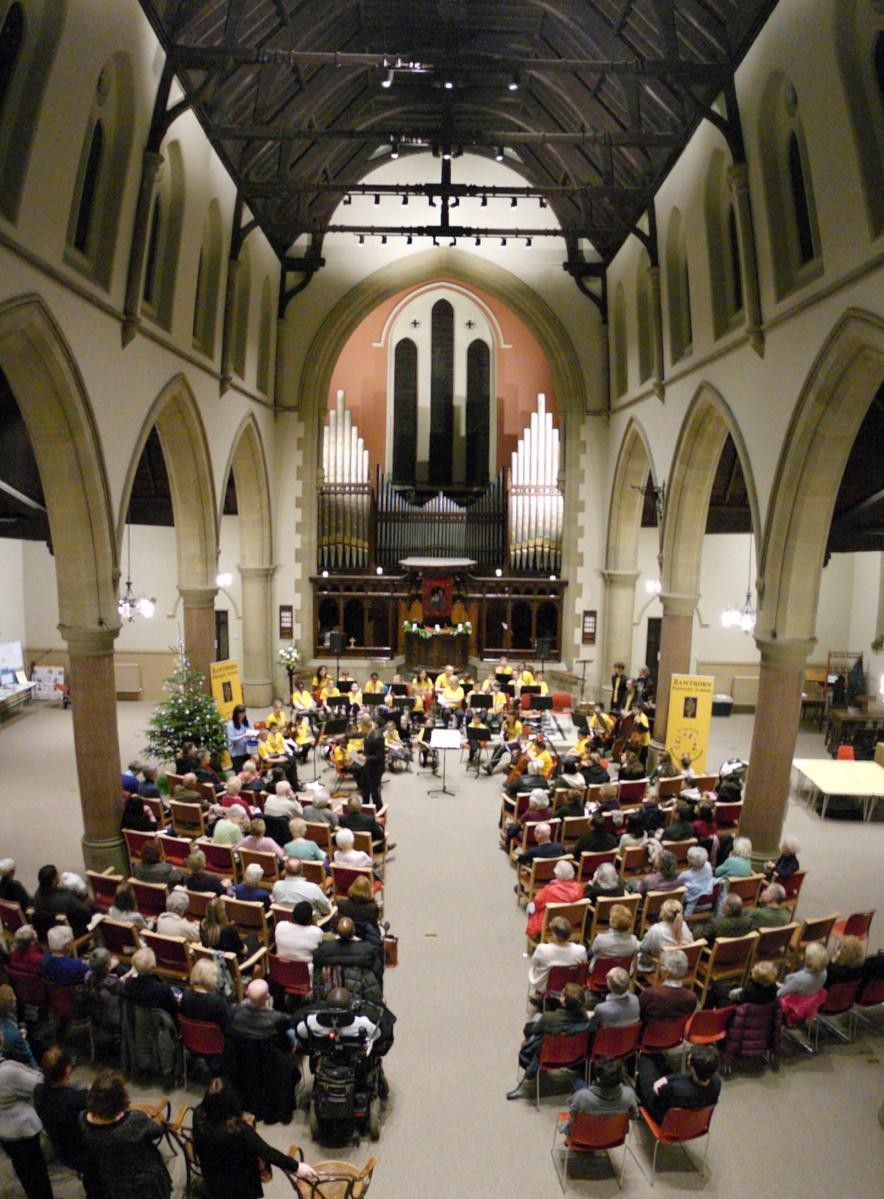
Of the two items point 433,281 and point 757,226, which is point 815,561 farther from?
point 433,281

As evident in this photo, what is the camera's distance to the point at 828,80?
7195mm

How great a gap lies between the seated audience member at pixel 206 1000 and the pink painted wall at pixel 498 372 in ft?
46.5

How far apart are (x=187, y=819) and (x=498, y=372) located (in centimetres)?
1271

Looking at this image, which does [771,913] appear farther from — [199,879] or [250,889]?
[199,879]

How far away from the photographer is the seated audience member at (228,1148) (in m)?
4.01

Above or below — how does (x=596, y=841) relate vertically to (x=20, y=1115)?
above

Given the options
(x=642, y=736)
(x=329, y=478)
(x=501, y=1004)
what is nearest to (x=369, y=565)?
(x=329, y=478)

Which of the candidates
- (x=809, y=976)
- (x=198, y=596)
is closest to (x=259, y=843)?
(x=809, y=976)

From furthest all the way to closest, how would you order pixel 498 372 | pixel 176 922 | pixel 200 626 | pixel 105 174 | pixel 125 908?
pixel 498 372 < pixel 200 626 < pixel 105 174 < pixel 125 908 < pixel 176 922

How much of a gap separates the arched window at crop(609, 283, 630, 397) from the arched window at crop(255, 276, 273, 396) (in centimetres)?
695

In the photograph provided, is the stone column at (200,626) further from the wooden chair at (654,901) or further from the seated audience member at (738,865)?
the seated audience member at (738,865)

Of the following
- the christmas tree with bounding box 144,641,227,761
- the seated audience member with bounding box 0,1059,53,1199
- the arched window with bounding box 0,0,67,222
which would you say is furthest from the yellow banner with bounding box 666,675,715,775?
the arched window with bounding box 0,0,67,222

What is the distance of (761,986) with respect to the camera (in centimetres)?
586

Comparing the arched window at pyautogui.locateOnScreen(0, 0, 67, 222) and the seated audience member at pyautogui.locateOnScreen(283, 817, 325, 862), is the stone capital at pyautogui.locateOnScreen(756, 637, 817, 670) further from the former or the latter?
the arched window at pyautogui.locateOnScreen(0, 0, 67, 222)
